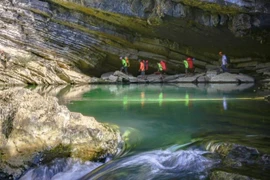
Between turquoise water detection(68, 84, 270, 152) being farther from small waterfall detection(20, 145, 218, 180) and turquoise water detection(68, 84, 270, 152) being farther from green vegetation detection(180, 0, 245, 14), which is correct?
green vegetation detection(180, 0, 245, 14)

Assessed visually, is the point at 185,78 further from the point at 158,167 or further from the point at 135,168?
the point at 135,168

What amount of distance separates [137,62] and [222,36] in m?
7.55

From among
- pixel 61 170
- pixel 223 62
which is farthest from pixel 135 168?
pixel 223 62

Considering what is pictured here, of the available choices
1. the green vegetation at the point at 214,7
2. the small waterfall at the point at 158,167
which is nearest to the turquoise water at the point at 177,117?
the small waterfall at the point at 158,167

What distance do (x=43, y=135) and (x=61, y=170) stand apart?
2.80 ft

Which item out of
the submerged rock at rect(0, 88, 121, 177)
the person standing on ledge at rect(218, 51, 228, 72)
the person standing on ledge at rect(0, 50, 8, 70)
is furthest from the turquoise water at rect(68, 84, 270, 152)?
the person standing on ledge at rect(0, 50, 8, 70)

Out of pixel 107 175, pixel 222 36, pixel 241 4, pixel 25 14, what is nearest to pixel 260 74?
pixel 222 36

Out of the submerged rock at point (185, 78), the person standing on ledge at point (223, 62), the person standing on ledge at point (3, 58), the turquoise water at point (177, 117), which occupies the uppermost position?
the person standing on ledge at point (3, 58)

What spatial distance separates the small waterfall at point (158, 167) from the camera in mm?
4648

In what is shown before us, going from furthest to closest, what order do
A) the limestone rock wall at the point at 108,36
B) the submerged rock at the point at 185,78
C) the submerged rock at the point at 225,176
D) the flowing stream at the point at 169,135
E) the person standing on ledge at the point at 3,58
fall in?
1. the person standing on ledge at the point at 3,58
2. the submerged rock at the point at 185,78
3. the limestone rock wall at the point at 108,36
4. the flowing stream at the point at 169,135
5. the submerged rock at the point at 225,176

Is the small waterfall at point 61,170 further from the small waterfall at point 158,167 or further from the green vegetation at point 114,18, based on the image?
the green vegetation at point 114,18

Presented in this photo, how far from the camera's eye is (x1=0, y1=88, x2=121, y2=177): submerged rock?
205 inches

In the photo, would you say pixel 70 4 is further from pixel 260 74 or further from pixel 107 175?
pixel 107 175

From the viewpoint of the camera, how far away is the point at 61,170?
5078 mm
